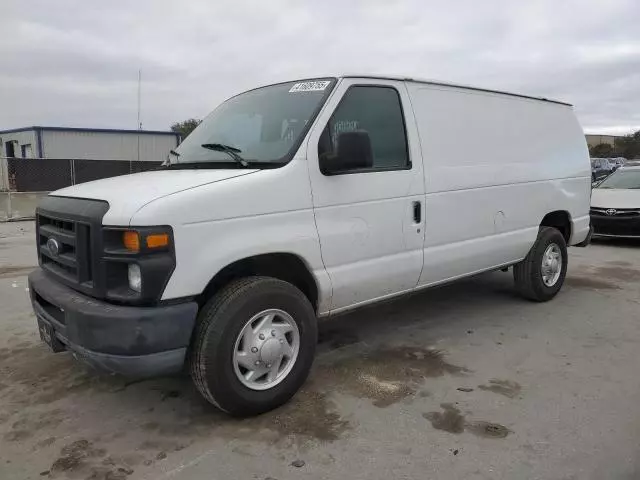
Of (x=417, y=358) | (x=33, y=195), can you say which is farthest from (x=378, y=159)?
(x=33, y=195)

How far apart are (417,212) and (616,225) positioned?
7.22 metres

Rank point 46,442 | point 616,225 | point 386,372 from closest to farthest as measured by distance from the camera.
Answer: point 46,442, point 386,372, point 616,225

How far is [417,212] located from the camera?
426cm

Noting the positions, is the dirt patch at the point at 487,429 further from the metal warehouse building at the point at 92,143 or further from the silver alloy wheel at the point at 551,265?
the metal warehouse building at the point at 92,143

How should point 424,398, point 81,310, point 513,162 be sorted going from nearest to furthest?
point 81,310 → point 424,398 → point 513,162

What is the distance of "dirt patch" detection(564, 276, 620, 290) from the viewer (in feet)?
22.2

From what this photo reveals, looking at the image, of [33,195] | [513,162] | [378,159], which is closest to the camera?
[378,159]

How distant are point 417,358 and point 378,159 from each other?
1.61 meters

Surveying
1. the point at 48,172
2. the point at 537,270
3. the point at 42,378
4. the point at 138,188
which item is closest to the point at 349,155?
the point at 138,188

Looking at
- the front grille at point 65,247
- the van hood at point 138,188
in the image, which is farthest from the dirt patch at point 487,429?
the front grille at point 65,247

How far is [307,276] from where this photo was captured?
3.72 m

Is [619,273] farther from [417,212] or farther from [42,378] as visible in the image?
[42,378]

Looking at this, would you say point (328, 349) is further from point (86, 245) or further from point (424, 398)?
point (86, 245)

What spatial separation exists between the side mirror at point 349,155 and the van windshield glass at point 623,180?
909 centimetres
